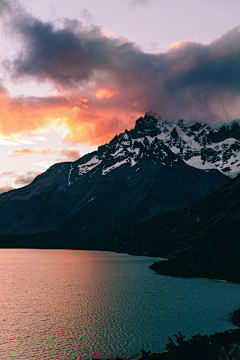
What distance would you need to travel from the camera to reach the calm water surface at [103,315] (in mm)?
46975

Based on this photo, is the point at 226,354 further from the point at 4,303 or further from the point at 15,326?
the point at 4,303

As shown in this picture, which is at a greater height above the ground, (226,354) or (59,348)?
(226,354)

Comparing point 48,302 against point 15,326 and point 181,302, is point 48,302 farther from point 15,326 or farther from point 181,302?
point 181,302

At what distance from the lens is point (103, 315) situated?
65.2 metres

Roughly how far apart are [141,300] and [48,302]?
23243 mm

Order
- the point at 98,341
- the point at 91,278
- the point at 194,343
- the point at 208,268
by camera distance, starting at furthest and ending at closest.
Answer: the point at 208,268 < the point at 91,278 < the point at 98,341 < the point at 194,343

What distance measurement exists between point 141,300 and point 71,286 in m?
32.8

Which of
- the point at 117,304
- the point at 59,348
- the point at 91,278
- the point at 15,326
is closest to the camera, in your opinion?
the point at 59,348

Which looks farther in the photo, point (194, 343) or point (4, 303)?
point (4, 303)

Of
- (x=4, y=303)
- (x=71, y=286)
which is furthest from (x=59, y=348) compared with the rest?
(x=71, y=286)

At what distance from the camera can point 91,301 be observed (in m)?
79.5

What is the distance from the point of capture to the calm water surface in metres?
47.0

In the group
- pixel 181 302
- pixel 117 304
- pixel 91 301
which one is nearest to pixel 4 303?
pixel 91 301

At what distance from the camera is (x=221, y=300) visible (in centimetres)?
7950
